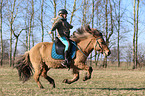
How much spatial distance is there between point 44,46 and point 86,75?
83.5 inches

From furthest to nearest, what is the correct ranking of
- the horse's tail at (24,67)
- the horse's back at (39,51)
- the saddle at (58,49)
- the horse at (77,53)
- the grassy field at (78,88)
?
the horse's tail at (24,67), the horse's back at (39,51), the saddle at (58,49), the horse at (77,53), the grassy field at (78,88)

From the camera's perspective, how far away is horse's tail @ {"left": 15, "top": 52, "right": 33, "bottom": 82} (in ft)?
32.3

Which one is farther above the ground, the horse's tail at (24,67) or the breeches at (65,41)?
the breeches at (65,41)

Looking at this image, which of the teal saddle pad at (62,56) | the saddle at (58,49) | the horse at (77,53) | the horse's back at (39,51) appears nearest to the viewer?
the horse at (77,53)

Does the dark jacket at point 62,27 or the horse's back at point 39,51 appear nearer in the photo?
the dark jacket at point 62,27

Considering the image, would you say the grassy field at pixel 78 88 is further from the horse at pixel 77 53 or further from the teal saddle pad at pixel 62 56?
the teal saddle pad at pixel 62 56

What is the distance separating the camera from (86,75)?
8.15 meters

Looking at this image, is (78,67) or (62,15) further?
(62,15)

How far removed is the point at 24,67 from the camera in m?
9.87

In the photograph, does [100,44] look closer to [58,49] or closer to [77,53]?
[77,53]

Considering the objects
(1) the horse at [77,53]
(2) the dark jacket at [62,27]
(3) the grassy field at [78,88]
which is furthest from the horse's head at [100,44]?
(3) the grassy field at [78,88]

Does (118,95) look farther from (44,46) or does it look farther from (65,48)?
(44,46)

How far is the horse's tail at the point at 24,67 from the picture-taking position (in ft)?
32.3

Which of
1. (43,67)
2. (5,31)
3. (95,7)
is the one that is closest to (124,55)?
(95,7)
